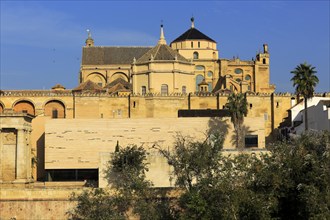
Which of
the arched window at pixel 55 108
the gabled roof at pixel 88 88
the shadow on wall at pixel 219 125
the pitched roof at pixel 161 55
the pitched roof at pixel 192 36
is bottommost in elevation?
the shadow on wall at pixel 219 125

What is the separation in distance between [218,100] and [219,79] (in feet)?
60.3

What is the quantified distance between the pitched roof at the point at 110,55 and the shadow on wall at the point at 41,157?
1282 inches

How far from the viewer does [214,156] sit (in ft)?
151

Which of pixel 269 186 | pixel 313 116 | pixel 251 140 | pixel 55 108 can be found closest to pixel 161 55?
pixel 55 108

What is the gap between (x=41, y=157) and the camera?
67.8 meters

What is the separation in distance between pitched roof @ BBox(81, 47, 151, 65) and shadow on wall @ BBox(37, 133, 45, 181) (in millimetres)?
32570

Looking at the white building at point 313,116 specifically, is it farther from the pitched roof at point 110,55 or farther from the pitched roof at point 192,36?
the pitched roof at point 110,55

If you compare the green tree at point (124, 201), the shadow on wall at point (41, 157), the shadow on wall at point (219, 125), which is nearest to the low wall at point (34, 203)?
the green tree at point (124, 201)

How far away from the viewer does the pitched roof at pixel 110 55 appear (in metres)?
100

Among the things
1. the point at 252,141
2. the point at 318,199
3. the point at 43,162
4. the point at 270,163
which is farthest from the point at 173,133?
→ the point at 318,199

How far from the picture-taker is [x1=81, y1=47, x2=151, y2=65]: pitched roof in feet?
329

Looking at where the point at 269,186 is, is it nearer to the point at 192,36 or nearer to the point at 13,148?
the point at 13,148

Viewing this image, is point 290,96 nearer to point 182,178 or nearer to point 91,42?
point 182,178

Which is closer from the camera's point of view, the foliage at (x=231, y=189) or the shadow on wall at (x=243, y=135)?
the foliage at (x=231, y=189)
